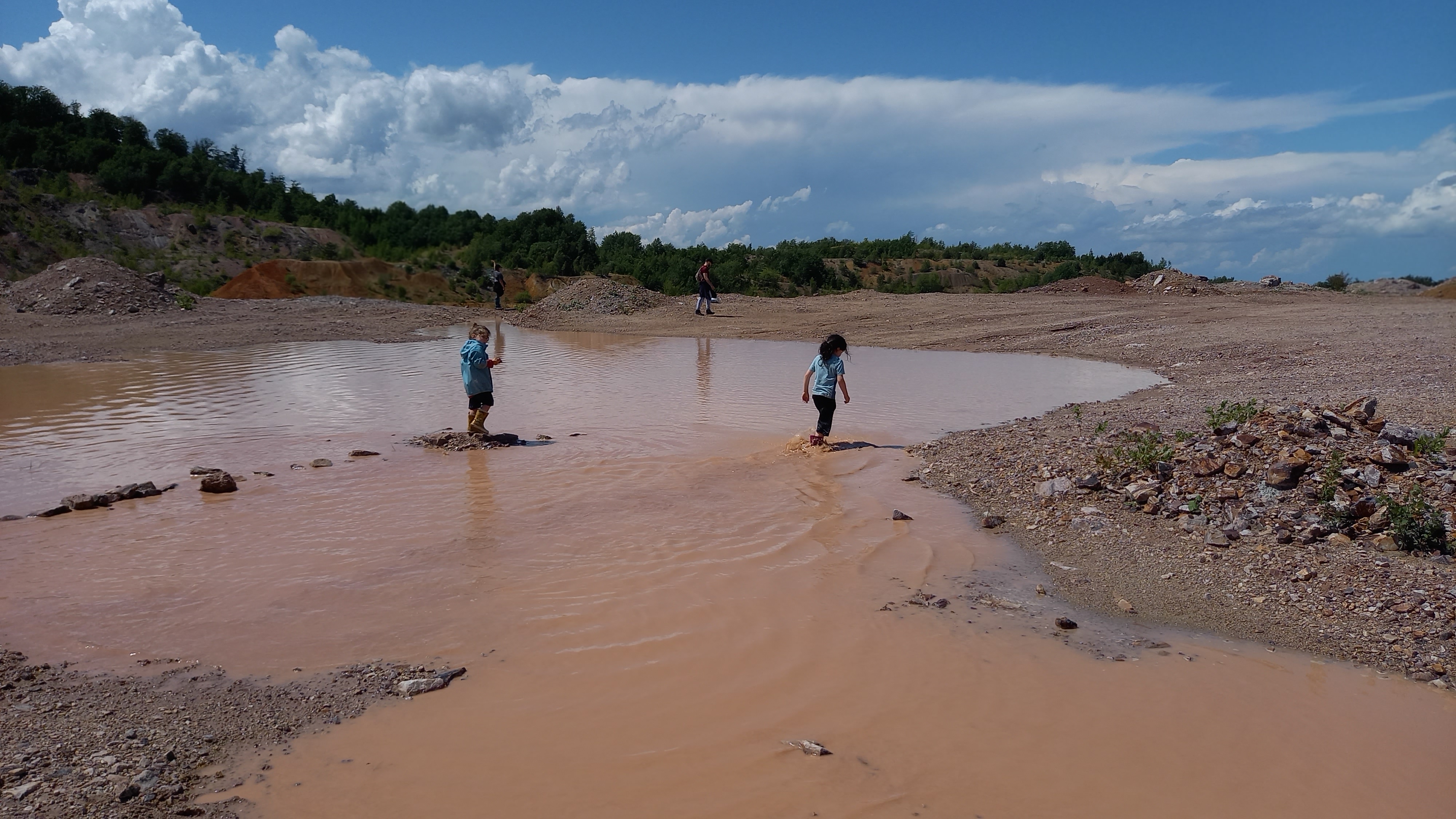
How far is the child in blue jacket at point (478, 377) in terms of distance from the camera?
1033 centimetres

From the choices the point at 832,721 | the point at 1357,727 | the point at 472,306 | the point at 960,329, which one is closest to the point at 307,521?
the point at 832,721

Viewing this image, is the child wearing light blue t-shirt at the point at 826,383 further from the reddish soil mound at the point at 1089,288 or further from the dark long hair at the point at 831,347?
the reddish soil mound at the point at 1089,288

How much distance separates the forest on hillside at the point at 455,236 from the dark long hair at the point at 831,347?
31.2m

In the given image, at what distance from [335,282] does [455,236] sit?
17.2 metres

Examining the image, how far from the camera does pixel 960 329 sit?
24625 mm

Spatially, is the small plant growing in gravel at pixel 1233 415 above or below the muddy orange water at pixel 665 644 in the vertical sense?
above

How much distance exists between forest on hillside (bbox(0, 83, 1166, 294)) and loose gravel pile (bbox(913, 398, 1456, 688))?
33961 mm

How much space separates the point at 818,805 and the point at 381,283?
1701 inches

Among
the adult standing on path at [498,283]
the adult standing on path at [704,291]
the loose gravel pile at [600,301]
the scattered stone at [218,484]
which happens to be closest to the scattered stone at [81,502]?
the scattered stone at [218,484]

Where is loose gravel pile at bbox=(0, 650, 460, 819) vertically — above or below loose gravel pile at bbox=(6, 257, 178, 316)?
below

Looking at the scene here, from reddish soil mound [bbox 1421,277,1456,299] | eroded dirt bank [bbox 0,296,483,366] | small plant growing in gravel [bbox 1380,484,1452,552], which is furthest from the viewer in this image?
reddish soil mound [bbox 1421,277,1456,299]

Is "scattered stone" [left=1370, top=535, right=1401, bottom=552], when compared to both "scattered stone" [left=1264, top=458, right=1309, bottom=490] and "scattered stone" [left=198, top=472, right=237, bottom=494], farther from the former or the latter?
"scattered stone" [left=198, top=472, right=237, bottom=494]

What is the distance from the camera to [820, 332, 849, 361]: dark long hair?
386 inches

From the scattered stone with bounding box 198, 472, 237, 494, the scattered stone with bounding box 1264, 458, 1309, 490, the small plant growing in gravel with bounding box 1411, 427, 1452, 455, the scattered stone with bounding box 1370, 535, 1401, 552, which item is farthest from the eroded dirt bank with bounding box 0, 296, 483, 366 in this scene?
the small plant growing in gravel with bounding box 1411, 427, 1452, 455
